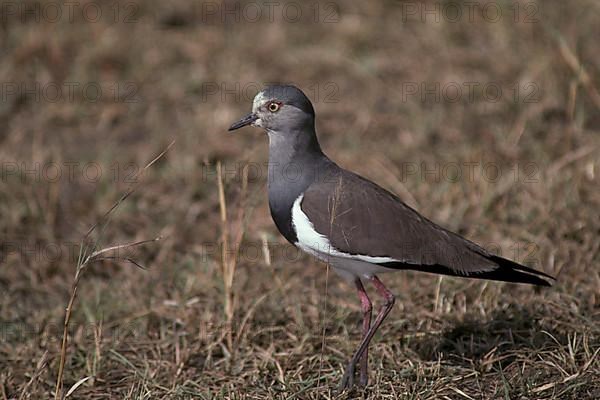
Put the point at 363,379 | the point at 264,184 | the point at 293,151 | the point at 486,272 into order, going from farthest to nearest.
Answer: the point at 264,184
the point at 293,151
the point at 363,379
the point at 486,272

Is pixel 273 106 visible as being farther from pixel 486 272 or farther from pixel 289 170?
pixel 486 272

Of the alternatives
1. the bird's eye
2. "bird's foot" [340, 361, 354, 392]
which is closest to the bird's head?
the bird's eye

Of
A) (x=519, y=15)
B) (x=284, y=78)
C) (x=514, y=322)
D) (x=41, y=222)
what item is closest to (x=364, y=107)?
(x=284, y=78)

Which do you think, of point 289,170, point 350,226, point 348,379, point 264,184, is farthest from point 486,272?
point 264,184

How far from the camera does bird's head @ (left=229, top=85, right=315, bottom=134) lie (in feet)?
14.5

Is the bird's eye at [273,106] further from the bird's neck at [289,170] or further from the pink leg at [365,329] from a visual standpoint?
the pink leg at [365,329]

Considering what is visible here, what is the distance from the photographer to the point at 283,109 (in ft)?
14.5

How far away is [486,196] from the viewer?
5.92m

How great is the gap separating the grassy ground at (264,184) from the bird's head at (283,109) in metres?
0.26

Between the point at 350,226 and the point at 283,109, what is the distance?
63cm

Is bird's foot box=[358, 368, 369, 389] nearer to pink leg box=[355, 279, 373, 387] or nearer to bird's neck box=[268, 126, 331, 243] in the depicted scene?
pink leg box=[355, 279, 373, 387]

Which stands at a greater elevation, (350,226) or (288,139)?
(288,139)

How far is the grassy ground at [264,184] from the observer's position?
454cm

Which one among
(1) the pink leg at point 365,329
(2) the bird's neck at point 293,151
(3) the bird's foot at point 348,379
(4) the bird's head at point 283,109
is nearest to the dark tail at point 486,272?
(1) the pink leg at point 365,329
